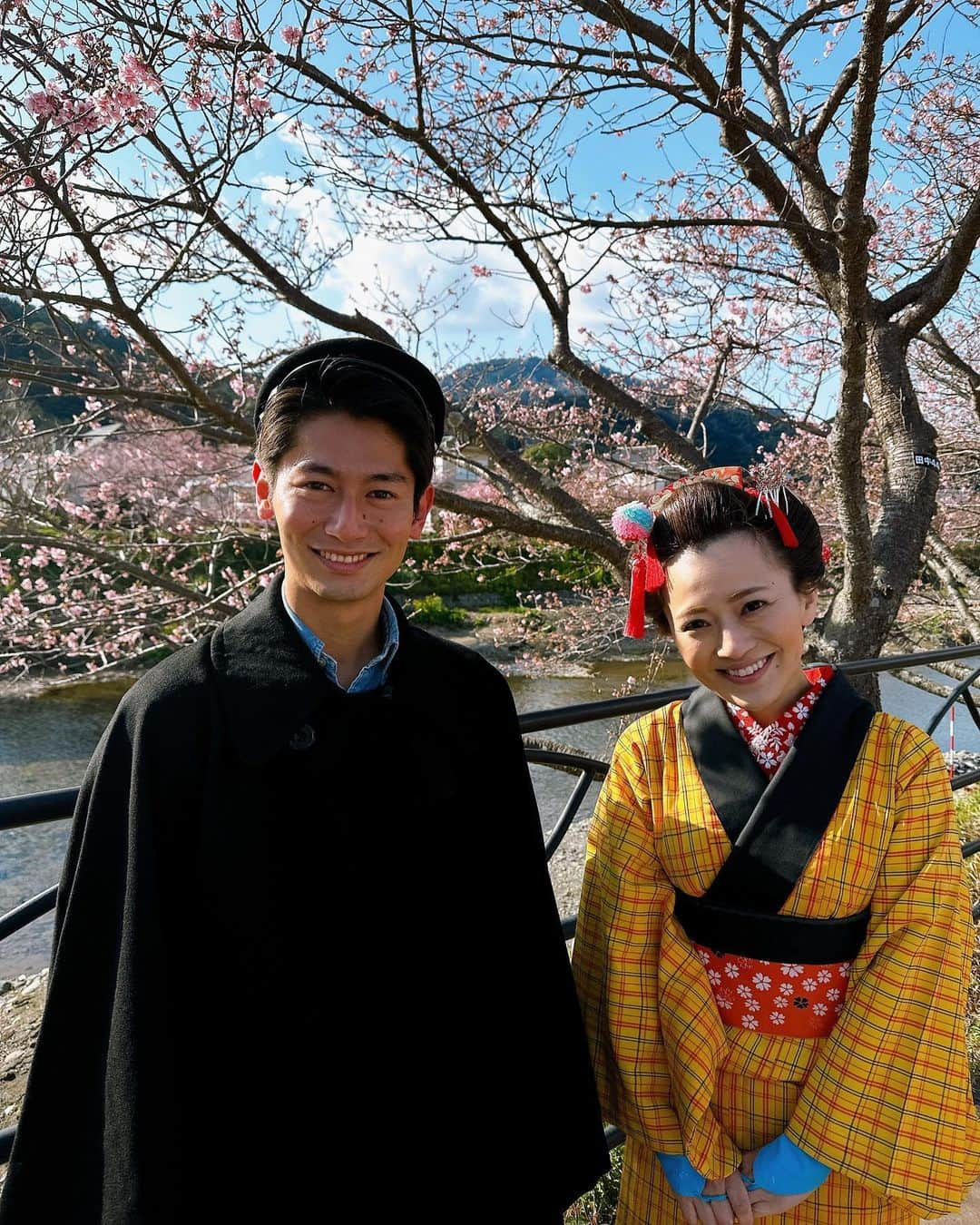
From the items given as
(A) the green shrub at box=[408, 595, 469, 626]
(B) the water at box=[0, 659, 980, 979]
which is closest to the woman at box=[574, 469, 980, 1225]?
(B) the water at box=[0, 659, 980, 979]

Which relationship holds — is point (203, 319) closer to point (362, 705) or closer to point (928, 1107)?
point (362, 705)

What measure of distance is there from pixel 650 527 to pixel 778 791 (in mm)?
559

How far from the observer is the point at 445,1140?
1.30 meters

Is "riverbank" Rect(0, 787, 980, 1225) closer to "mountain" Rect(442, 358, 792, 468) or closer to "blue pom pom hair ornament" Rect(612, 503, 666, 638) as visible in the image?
"blue pom pom hair ornament" Rect(612, 503, 666, 638)

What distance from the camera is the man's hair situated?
4.30 feet

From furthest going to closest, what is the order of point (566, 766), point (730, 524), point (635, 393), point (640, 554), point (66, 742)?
1. point (66, 742)
2. point (635, 393)
3. point (566, 766)
4. point (640, 554)
5. point (730, 524)

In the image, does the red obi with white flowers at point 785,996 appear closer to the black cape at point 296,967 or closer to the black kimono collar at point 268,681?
the black cape at point 296,967

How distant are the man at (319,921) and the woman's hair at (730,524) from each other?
0.47m

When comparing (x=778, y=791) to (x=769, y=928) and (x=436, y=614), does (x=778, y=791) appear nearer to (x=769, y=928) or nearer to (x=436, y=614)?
(x=769, y=928)

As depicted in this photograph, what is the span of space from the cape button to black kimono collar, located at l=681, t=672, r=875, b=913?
2.52ft

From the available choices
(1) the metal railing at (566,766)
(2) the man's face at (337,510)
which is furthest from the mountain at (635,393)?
(2) the man's face at (337,510)

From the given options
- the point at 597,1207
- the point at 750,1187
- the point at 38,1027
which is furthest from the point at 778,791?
the point at 38,1027

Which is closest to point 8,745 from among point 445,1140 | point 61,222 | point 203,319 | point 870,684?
point 203,319

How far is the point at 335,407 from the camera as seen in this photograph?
1314mm
